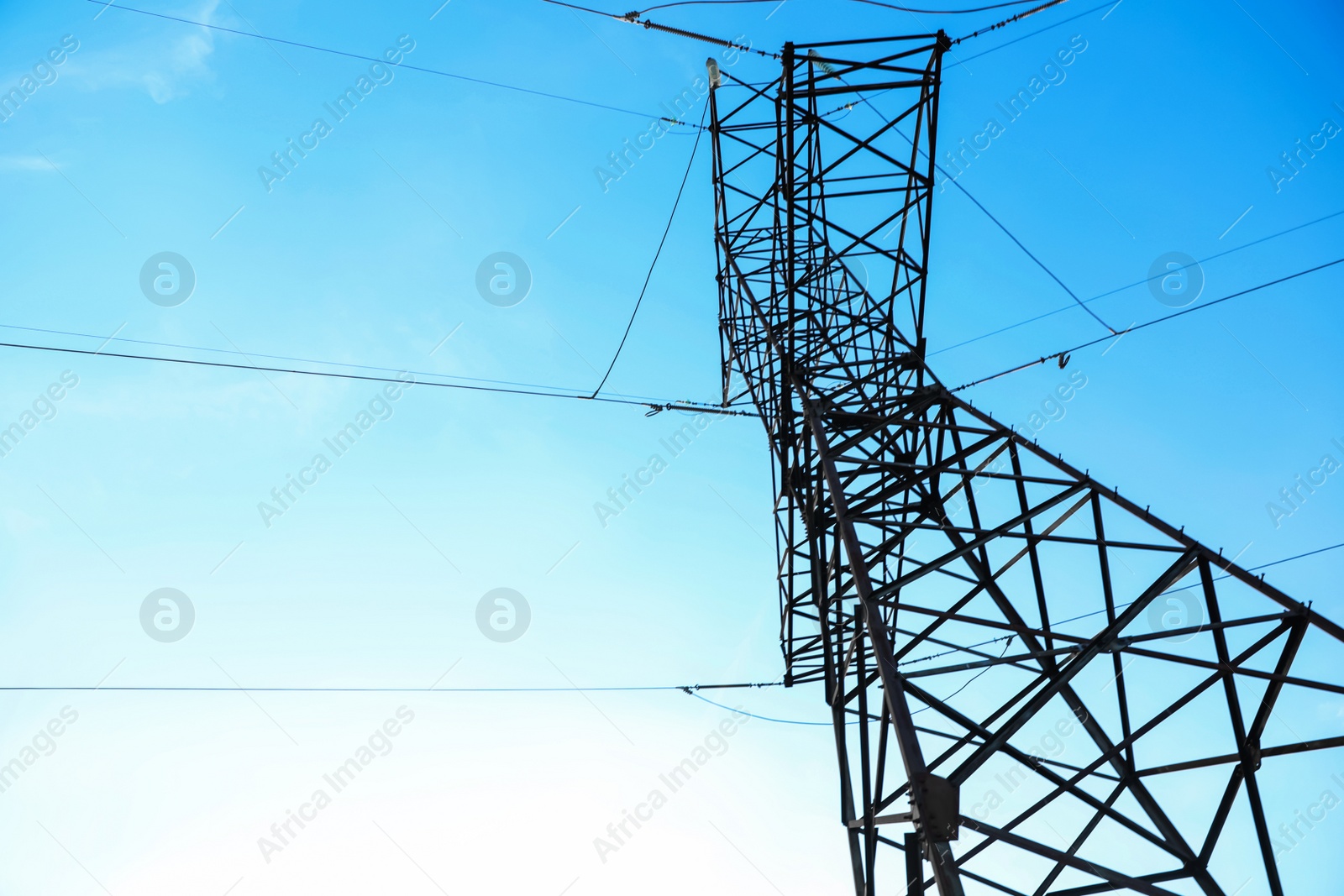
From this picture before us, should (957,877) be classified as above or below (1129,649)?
below

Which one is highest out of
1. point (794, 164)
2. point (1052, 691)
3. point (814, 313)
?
point (794, 164)

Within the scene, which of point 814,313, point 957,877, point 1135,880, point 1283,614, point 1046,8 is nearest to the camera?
point 957,877

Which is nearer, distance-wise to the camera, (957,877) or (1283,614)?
(957,877)

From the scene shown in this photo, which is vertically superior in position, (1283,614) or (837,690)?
(1283,614)

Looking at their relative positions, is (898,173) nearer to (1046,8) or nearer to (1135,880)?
(1046,8)

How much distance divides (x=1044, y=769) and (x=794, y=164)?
26.9 feet

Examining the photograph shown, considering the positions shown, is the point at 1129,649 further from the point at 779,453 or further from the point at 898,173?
the point at 898,173

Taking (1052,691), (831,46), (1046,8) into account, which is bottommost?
(1052,691)

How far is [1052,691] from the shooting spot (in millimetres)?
6684

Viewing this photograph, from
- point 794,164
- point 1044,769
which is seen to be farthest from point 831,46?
point 1044,769

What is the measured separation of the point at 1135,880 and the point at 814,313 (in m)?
7.68

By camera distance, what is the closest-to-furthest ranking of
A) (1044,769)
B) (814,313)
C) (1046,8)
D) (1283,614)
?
(1044,769) → (1283,614) → (1046,8) → (814,313)

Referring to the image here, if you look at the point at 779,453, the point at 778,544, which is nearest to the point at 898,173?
the point at 779,453

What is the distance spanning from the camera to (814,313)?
Result: 11875mm
